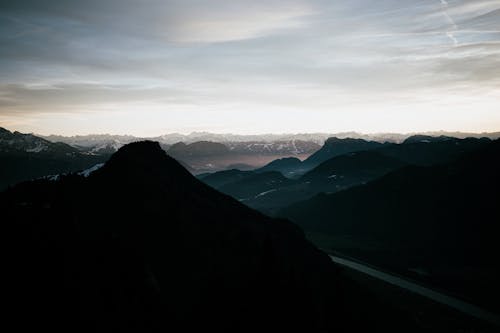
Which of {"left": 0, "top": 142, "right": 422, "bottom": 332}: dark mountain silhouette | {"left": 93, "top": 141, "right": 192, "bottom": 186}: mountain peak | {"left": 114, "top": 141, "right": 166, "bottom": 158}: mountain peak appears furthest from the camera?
{"left": 114, "top": 141, "right": 166, "bottom": 158}: mountain peak

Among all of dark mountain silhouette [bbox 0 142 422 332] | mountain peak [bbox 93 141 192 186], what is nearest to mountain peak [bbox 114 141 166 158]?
mountain peak [bbox 93 141 192 186]

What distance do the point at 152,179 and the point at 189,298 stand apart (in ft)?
152

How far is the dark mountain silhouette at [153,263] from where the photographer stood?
43219 mm

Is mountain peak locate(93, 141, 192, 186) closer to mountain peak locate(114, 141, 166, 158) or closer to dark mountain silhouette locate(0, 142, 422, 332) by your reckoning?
mountain peak locate(114, 141, 166, 158)

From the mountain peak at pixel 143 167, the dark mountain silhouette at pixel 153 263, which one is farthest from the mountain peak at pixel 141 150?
the dark mountain silhouette at pixel 153 263

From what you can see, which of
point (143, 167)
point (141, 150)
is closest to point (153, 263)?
point (143, 167)

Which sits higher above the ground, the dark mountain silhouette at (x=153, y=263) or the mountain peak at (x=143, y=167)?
the mountain peak at (x=143, y=167)

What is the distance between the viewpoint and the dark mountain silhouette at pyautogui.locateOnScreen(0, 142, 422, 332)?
142 ft

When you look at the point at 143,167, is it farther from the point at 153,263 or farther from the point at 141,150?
the point at 153,263

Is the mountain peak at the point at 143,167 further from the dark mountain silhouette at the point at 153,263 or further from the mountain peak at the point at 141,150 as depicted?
the dark mountain silhouette at the point at 153,263

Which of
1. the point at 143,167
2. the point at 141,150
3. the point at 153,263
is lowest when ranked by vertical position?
the point at 153,263

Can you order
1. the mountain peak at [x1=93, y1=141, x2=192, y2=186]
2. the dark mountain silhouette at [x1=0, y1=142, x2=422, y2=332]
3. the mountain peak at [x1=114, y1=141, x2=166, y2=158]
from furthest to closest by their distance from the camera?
the mountain peak at [x1=114, y1=141, x2=166, y2=158], the mountain peak at [x1=93, y1=141, x2=192, y2=186], the dark mountain silhouette at [x1=0, y1=142, x2=422, y2=332]

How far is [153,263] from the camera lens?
278 feet

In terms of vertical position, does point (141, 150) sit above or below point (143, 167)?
above
